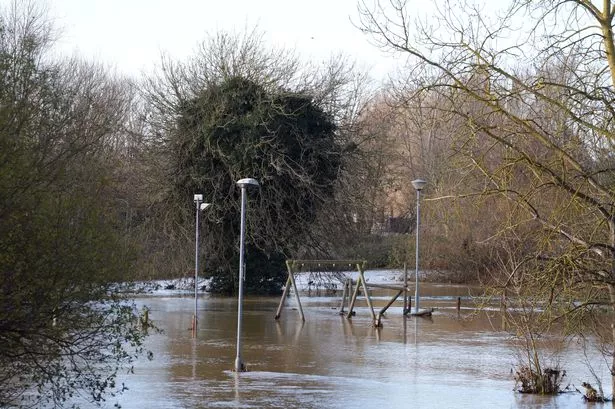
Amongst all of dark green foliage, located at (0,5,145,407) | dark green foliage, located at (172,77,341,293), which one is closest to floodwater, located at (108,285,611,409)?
dark green foliage, located at (0,5,145,407)

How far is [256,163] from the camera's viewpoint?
34.8 metres

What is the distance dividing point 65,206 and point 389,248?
42039 millimetres

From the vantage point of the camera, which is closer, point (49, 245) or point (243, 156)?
point (49, 245)

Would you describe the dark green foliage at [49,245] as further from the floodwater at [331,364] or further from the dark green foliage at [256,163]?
the dark green foliage at [256,163]

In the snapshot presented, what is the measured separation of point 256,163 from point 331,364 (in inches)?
630

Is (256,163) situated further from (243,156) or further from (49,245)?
(49,245)

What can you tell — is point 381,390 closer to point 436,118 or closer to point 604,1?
point 436,118

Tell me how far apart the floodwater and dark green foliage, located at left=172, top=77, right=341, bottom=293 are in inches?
206

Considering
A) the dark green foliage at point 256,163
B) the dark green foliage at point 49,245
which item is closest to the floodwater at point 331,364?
the dark green foliage at point 49,245

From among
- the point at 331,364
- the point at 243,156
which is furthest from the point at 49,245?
the point at 243,156

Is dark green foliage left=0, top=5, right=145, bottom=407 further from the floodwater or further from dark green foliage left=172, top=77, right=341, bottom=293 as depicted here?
dark green foliage left=172, top=77, right=341, bottom=293

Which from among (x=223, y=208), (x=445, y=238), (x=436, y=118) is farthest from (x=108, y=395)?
(x=445, y=238)

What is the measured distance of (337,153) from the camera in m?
36.2

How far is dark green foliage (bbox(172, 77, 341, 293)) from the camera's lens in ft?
114
